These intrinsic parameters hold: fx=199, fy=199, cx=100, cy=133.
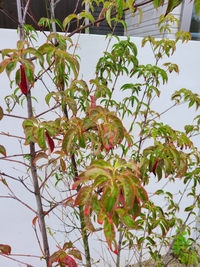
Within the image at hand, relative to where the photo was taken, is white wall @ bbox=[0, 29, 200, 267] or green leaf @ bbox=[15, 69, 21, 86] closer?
green leaf @ bbox=[15, 69, 21, 86]

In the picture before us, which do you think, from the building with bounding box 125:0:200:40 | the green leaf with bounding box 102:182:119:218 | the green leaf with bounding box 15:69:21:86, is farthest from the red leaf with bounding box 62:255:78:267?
the building with bounding box 125:0:200:40

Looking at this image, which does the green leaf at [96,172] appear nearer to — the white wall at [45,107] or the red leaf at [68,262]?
the red leaf at [68,262]

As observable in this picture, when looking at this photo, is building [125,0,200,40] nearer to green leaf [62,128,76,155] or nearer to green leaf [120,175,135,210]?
green leaf [62,128,76,155]

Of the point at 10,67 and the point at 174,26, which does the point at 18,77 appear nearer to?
the point at 10,67

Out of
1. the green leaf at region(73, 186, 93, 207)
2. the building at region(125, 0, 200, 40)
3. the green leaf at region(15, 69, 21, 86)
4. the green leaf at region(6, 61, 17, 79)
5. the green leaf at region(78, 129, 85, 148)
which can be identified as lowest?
the green leaf at region(73, 186, 93, 207)

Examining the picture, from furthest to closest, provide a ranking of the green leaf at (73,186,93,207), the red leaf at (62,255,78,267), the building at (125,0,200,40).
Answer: the building at (125,0,200,40) → the red leaf at (62,255,78,267) → the green leaf at (73,186,93,207)

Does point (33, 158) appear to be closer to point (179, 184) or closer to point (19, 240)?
point (19, 240)

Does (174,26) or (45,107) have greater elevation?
(174,26)

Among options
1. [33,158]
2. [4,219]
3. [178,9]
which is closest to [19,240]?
[4,219]

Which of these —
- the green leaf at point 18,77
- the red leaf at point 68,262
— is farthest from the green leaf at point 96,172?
the red leaf at point 68,262

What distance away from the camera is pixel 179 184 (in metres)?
2.07

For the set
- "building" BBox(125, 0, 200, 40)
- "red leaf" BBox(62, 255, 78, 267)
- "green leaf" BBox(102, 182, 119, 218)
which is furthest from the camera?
"building" BBox(125, 0, 200, 40)

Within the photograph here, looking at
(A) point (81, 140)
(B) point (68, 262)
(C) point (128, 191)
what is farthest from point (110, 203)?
(B) point (68, 262)

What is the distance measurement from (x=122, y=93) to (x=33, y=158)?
1011 mm
